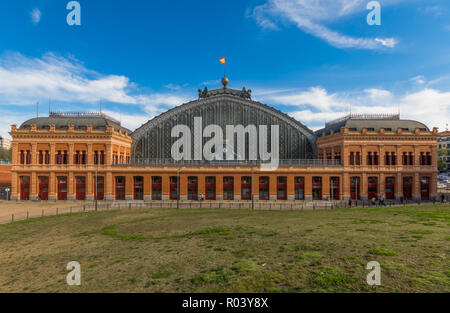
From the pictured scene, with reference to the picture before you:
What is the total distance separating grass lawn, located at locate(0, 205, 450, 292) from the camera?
Answer: 13.5 metres

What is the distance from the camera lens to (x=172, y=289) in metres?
13.3

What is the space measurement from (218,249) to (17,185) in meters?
64.8

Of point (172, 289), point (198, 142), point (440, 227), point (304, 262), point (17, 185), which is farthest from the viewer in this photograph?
point (198, 142)

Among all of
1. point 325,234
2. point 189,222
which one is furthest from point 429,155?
point 189,222

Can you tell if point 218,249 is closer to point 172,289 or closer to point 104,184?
point 172,289

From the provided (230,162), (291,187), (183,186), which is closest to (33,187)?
(183,186)

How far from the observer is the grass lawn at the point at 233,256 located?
530 inches

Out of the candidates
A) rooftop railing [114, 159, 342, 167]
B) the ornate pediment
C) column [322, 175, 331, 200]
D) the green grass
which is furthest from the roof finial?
the green grass

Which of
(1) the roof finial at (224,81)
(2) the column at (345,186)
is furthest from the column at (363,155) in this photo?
(1) the roof finial at (224,81)

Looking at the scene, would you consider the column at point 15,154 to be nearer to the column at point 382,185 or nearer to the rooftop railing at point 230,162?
the rooftop railing at point 230,162

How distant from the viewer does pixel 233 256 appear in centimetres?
1798

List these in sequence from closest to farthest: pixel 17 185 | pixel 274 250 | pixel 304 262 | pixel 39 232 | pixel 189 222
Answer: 1. pixel 304 262
2. pixel 274 250
3. pixel 39 232
4. pixel 189 222
5. pixel 17 185

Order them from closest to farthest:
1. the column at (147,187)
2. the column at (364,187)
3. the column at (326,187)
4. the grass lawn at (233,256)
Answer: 1. the grass lawn at (233,256)
2. the column at (364,187)
3. the column at (326,187)
4. the column at (147,187)

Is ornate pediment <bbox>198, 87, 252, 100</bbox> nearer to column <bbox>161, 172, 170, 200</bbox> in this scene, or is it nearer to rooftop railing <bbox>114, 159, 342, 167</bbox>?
rooftop railing <bbox>114, 159, 342, 167</bbox>
